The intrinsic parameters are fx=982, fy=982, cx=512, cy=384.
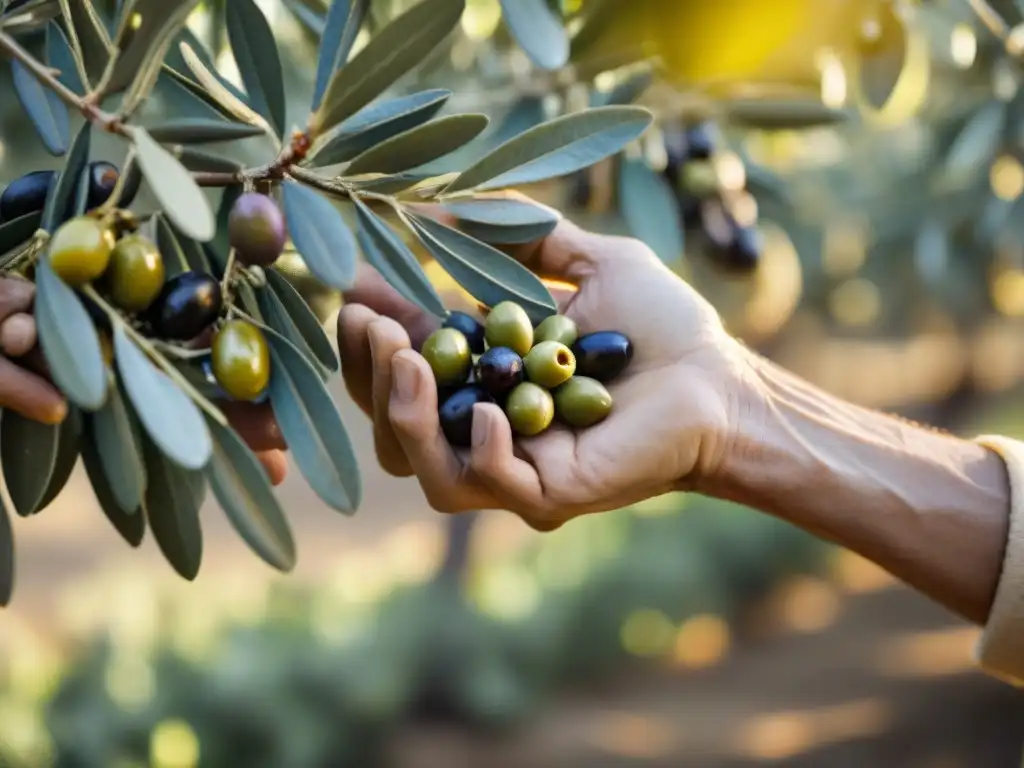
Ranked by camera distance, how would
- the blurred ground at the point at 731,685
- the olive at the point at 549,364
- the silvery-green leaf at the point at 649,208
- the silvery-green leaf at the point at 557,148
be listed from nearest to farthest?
1. the silvery-green leaf at the point at 557,148
2. the olive at the point at 549,364
3. the silvery-green leaf at the point at 649,208
4. the blurred ground at the point at 731,685

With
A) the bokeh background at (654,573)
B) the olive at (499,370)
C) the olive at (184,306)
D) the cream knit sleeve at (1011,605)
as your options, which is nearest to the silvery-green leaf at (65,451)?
the olive at (184,306)

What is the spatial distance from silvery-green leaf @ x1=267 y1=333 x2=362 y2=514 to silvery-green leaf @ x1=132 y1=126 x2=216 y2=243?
0.22 metres

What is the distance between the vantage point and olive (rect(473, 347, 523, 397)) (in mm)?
942

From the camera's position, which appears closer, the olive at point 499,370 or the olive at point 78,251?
the olive at point 78,251

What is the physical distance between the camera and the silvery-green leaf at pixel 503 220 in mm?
879

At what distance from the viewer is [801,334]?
17.7 feet

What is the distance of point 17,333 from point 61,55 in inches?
9.0

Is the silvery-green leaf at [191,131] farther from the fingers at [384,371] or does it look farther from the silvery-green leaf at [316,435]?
the fingers at [384,371]

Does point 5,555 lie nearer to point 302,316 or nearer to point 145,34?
point 302,316

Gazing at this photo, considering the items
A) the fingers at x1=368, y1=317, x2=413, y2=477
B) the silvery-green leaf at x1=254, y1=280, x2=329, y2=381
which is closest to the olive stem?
the silvery-green leaf at x1=254, y1=280, x2=329, y2=381

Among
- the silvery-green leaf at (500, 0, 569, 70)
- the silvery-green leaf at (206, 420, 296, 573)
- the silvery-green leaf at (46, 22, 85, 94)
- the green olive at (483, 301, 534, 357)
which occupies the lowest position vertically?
the silvery-green leaf at (206, 420, 296, 573)

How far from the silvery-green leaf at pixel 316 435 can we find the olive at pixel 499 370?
0.69 ft

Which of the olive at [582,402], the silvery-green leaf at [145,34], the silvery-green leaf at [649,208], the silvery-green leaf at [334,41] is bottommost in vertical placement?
the olive at [582,402]

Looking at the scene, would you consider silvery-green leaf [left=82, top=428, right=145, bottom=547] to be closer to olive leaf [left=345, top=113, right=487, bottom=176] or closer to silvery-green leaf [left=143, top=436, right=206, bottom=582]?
silvery-green leaf [left=143, top=436, right=206, bottom=582]
